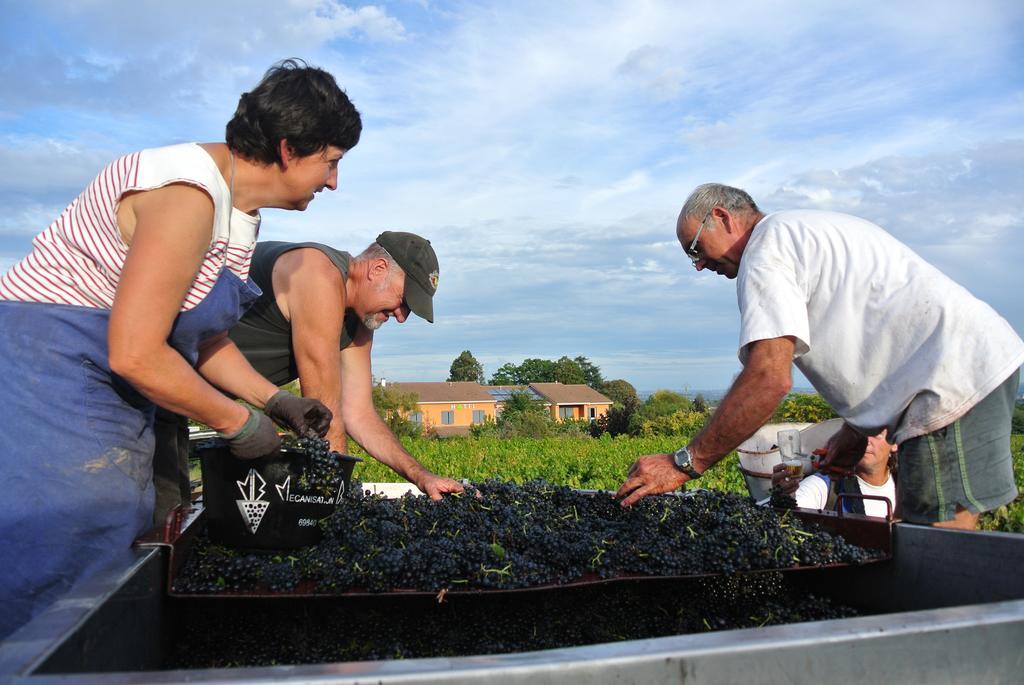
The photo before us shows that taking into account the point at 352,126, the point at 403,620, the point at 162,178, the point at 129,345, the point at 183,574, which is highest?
the point at 352,126

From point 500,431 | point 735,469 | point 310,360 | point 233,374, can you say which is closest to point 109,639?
point 233,374

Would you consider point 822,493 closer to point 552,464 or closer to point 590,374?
point 552,464

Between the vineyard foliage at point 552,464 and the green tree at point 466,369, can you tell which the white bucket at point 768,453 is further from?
the green tree at point 466,369

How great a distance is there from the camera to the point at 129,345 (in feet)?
5.18

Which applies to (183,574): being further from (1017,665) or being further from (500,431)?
(500,431)

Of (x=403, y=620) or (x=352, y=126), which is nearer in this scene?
(x=403, y=620)

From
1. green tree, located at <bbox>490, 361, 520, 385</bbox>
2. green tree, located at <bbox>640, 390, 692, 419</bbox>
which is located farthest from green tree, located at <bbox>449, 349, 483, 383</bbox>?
green tree, located at <bbox>640, 390, 692, 419</bbox>

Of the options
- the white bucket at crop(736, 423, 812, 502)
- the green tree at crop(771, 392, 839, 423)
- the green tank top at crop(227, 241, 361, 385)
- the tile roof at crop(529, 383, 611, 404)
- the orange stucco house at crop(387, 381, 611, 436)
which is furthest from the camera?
the tile roof at crop(529, 383, 611, 404)

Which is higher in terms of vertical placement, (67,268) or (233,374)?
(67,268)

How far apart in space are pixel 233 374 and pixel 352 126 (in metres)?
0.87

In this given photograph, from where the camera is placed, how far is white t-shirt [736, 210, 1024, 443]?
8.23ft

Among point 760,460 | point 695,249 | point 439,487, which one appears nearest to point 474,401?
→ point 760,460

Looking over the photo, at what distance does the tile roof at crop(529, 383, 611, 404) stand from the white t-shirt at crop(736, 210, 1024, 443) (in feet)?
181

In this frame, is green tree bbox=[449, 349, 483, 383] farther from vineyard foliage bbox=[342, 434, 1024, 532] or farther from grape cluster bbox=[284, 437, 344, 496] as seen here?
grape cluster bbox=[284, 437, 344, 496]
